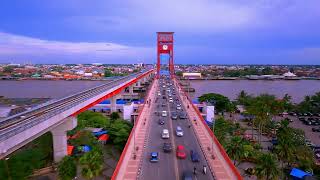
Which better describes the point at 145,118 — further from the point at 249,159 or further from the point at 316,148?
the point at 316,148

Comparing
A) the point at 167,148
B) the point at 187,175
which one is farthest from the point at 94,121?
the point at 187,175

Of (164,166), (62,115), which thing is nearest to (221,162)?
(164,166)

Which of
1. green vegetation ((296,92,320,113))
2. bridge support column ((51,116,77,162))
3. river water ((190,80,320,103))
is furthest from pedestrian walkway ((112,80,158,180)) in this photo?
river water ((190,80,320,103))

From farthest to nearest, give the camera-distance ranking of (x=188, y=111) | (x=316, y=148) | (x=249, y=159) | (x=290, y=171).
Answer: (x=188, y=111) → (x=316, y=148) → (x=249, y=159) → (x=290, y=171)

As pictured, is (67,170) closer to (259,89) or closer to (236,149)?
(236,149)

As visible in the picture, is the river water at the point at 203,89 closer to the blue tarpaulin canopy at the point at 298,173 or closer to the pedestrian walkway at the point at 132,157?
the pedestrian walkway at the point at 132,157

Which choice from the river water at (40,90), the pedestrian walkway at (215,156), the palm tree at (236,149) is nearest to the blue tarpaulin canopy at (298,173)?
the palm tree at (236,149)

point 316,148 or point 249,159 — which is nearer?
point 249,159

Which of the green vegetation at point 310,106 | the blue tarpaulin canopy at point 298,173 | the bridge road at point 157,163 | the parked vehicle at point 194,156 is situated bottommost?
the blue tarpaulin canopy at point 298,173

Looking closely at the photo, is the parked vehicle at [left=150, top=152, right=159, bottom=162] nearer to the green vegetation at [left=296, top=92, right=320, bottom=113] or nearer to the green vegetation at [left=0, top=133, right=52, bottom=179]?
the green vegetation at [left=0, top=133, right=52, bottom=179]
